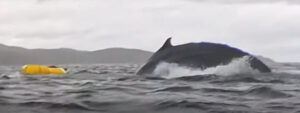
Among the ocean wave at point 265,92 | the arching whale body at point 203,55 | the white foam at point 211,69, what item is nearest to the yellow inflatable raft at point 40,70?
the arching whale body at point 203,55

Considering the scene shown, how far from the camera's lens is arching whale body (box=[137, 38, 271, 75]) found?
17500 mm

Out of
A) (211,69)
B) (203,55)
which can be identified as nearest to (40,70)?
(203,55)

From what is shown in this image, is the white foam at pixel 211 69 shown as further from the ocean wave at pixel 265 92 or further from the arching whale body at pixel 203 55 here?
the ocean wave at pixel 265 92

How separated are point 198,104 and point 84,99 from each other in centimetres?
241

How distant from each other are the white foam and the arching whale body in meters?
0.12

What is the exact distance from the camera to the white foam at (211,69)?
1745 centimetres

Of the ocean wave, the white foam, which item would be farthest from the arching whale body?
the ocean wave

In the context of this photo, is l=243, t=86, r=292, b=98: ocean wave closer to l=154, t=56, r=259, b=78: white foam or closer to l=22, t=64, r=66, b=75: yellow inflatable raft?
l=154, t=56, r=259, b=78: white foam

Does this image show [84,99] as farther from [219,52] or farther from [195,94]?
[219,52]

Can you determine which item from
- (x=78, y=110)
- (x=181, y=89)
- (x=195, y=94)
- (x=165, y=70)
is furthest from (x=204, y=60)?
(x=78, y=110)

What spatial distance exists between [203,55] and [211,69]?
61 centimetres

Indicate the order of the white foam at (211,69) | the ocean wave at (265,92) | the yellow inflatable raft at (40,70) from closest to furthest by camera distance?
the ocean wave at (265,92) → the white foam at (211,69) → the yellow inflatable raft at (40,70)

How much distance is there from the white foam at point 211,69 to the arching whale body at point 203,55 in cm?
12

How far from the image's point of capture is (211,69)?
17.5m
